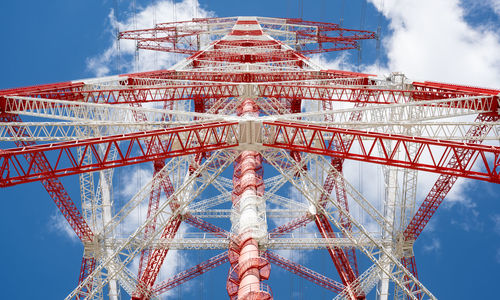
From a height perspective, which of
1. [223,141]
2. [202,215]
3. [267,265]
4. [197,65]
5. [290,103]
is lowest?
[267,265]

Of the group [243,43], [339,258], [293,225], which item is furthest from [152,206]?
[243,43]

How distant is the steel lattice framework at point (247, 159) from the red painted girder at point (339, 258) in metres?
0.15

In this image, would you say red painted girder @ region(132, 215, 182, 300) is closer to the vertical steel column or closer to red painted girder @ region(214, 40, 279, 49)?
the vertical steel column

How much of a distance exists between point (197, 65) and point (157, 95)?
13933 mm

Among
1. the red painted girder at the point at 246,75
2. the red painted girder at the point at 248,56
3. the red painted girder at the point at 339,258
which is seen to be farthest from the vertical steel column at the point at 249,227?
the red painted girder at the point at 248,56

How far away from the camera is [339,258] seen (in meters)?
32.7

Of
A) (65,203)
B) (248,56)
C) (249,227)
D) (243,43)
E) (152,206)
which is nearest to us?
(249,227)

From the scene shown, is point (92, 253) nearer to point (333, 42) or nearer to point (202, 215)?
point (202, 215)

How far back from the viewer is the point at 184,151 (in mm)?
Answer: 19953

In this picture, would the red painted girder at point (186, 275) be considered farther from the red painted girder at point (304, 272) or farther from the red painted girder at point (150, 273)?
the red painted girder at point (304, 272)

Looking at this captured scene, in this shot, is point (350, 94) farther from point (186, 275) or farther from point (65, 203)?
point (65, 203)

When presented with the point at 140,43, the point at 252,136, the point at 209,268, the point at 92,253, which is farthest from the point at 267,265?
the point at 140,43

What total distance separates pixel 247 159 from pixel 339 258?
10319 mm

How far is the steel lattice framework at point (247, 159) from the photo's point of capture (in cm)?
1970
